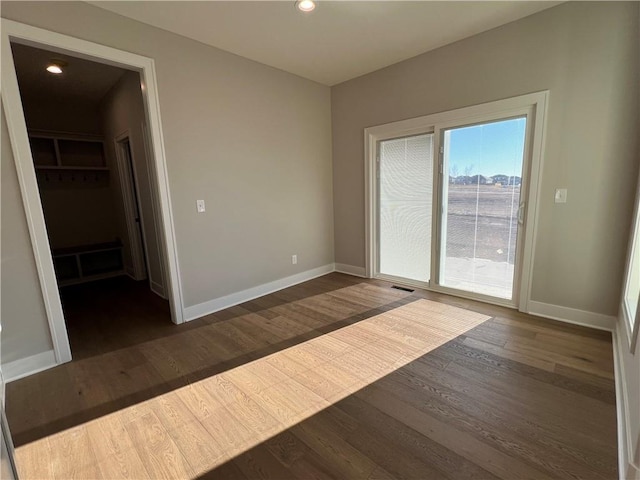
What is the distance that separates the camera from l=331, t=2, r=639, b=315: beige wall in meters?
2.27

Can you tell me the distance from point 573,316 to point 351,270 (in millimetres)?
2598

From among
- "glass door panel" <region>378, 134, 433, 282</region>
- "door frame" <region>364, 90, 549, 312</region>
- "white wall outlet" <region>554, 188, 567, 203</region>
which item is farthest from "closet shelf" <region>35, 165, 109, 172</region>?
"white wall outlet" <region>554, 188, 567, 203</region>

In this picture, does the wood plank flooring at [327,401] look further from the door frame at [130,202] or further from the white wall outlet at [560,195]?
the door frame at [130,202]

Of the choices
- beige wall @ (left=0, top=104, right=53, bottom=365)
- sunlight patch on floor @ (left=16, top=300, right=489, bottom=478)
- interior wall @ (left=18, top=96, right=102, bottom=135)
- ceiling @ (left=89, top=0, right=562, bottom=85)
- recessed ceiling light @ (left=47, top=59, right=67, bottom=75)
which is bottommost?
sunlight patch on floor @ (left=16, top=300, right=489, bottom=478)

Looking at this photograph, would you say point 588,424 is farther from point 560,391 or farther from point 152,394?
point 152,394

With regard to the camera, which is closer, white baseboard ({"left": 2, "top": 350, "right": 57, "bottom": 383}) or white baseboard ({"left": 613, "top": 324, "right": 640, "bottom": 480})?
white baseboard ({"left": 613, "top": 324, "right": 640, "bottom": 480})

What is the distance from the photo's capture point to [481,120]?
2.98m

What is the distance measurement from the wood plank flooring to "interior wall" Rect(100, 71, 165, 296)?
1.06 m

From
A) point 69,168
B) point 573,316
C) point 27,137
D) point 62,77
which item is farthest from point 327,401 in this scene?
point 69,168

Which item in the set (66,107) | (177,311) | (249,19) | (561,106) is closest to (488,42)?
(561,106)

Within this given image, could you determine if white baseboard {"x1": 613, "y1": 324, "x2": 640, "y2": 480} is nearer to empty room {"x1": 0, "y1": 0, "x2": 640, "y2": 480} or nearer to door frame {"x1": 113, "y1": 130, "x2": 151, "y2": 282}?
empty room {"x1": 0, "y1": 0, "x2": 640, "y2": 480}

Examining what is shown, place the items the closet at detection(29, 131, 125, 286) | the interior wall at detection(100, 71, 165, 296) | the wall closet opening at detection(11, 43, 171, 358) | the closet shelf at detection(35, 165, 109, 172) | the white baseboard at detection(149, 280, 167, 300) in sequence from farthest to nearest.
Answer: the closet at detection(29, 131, 125, 286) → the closet shelf at detection(35, 165, 109, 172) → the white baseboard at detection(149, 280, 167, 300) → the interior wall at detection(100, 71, 165, 296) → the wall closet opening at detection(11, 43, 171, 358)

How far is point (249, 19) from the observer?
97.4 inches

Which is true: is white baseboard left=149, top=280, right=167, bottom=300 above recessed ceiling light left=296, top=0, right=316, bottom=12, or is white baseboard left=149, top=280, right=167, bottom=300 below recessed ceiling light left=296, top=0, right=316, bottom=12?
below
